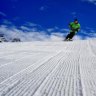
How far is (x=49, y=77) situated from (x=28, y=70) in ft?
2.16

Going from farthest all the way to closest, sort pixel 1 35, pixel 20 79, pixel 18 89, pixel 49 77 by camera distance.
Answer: pixel 1 35, pixel 49 77, pixel 20 79, pixel 18 89

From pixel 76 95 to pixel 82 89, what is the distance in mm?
301

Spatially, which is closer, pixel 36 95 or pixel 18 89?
pixel 36 95

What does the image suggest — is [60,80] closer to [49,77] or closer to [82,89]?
[49,77]

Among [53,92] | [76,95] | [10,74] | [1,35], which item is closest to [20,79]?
[10,74]

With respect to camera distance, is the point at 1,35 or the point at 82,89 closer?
the point at 82,89

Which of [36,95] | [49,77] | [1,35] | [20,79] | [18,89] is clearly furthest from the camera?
[1,35]

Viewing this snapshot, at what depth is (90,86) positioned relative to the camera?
3.31 metres

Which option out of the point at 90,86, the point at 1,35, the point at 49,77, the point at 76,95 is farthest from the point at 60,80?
the point at 1,35

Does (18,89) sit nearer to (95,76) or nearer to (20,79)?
(20,79)

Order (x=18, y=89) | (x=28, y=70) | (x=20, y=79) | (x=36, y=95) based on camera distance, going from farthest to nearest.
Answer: (x=28, y=70)
(x=20, y=79)
(x=18, y=89)
(x=36, y=95)

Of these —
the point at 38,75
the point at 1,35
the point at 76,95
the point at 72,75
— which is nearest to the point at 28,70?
the point at 38,75

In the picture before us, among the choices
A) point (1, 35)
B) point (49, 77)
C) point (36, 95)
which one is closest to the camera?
point (36, 95)

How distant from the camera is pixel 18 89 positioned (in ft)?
9.96
